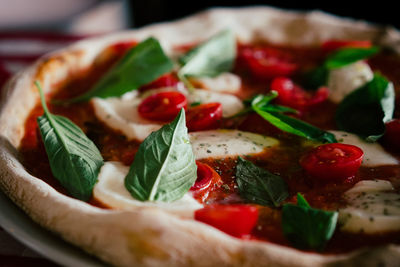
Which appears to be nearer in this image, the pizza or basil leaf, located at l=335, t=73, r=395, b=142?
the pizza

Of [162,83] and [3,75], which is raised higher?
[162,83]

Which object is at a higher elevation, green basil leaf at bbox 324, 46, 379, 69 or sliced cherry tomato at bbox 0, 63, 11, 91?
green basil leaf at bbox 324, 46, 379, 69

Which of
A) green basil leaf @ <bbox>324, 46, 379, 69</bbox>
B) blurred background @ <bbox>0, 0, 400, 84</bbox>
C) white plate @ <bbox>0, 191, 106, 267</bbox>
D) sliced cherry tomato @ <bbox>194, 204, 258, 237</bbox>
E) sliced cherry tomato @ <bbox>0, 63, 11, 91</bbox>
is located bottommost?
blurred background @ <bbox>0, 0, 400, 84</bbox>

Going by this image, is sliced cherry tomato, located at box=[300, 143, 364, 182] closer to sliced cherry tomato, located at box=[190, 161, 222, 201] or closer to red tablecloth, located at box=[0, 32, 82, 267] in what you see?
sliced cherry tomato, located at box=[190, 161, 222, 201]

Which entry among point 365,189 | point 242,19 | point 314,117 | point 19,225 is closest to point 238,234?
point 365,189

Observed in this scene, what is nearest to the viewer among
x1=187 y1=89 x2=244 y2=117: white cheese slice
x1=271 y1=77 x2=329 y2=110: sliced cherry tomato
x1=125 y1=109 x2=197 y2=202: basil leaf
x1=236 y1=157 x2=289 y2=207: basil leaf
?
x1=125 y1=109 x2=197 y2=202: basil leaf

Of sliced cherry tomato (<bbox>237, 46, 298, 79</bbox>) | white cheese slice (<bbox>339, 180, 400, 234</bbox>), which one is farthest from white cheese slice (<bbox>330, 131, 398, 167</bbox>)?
sliced cherry tomato (<bbox>237, 46, 298, 79</bbox>)

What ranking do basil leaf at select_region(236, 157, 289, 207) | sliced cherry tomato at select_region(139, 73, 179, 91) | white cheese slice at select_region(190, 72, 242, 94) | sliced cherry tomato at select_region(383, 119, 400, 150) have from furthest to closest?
white cheese slice at select_region(190, 72, 242, 94) < sliced cherry tomato at select_region(139, 73, 179, 91) < sliced cherry tomato at select_region(383, 119, 400, 150) < basil leaf at select_region(236, 157, 289, 207)

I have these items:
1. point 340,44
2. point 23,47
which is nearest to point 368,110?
point 340,44

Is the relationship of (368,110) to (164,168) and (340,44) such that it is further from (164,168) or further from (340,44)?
(164,168)
